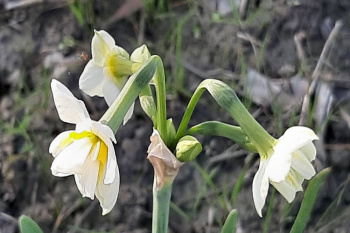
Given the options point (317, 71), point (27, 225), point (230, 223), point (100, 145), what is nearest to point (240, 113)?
point (100, 145)

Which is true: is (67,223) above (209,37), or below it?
below

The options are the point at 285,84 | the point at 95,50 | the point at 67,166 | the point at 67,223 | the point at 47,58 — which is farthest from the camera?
the point at 47,58

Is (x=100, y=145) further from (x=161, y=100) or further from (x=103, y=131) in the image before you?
(x=161, y=100)

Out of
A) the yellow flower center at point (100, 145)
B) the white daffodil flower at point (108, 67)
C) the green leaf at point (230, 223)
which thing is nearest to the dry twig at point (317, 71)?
the green leaf at point (230, 223)

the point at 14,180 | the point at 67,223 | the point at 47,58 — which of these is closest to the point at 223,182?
the point at 67,223

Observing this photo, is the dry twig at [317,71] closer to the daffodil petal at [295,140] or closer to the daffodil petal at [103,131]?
the daffodil petal at [295,140]

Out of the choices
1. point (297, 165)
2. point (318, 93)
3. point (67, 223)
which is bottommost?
point (67, 223)

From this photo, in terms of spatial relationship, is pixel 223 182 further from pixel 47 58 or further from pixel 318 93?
pixel 47 58

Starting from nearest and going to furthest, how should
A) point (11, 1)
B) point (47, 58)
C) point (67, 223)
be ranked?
1. point (67, 223)
2. point (47, 58)
3. point (11, 1)
